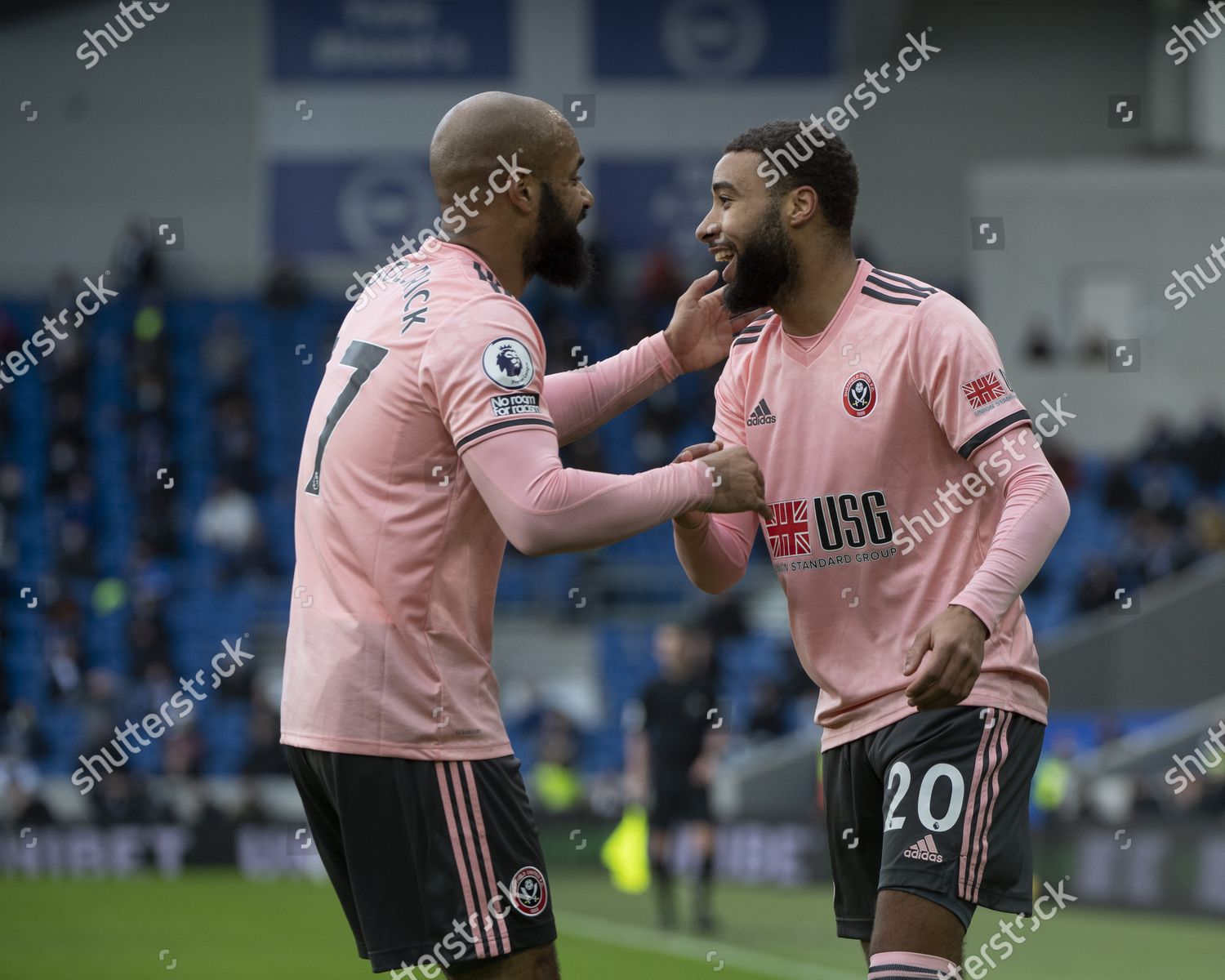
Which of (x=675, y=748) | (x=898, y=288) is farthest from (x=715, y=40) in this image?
(x=898, y=288)

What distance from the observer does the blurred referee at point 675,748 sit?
12609 millimetres

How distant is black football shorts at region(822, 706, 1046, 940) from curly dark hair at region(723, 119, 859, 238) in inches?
53.6

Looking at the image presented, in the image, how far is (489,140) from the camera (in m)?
4.11

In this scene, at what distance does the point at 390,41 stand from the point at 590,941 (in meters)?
16.2

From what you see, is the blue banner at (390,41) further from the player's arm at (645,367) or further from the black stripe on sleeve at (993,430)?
the black stripe on sleeve at (993,430)

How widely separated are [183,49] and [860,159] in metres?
10.0

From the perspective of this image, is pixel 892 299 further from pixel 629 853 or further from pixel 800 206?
pixel 629 853

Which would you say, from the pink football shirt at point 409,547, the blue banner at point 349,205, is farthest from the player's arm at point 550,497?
the blue banner at point 349,205

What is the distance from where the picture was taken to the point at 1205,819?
1191 cm

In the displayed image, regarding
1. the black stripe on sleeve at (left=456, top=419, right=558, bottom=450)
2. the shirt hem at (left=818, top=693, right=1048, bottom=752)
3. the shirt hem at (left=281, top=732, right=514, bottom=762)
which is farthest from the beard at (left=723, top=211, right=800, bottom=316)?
the shirt hem at (left=281, top=732, right=514, bottom=762)

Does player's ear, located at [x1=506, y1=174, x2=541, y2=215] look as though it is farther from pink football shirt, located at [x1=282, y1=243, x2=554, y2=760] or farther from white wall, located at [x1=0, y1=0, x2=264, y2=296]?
white wall, located at [x1=0, y1=0, x2=264, y2=296]

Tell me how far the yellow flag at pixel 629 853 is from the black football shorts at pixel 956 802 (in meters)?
11.6

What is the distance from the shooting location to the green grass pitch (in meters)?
10.0

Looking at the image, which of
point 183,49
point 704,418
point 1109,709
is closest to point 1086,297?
point 704,418
